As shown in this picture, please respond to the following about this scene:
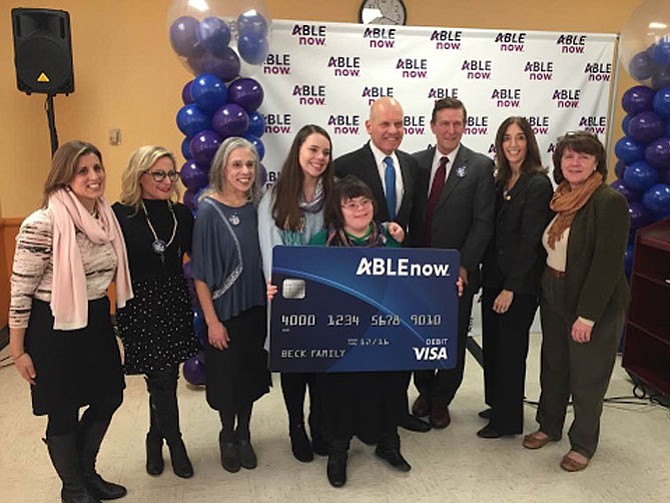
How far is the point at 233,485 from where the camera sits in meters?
2.41

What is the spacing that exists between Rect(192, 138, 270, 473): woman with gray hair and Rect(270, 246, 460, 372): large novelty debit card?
0.57 ft

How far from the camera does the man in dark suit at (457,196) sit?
2.59 meters

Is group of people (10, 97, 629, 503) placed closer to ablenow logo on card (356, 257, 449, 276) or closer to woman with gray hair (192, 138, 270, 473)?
woman with gray hair (192, 138, 270, 473)

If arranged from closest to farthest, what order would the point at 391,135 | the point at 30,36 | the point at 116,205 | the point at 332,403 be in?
the point at 116,205 < the point at 332,403 < the point at 391,135 < the point at 30,36

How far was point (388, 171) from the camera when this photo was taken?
2.61 m

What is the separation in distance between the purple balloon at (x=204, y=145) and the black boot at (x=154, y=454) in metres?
1.39

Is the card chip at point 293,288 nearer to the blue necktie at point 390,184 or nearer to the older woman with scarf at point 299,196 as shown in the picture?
the older woman with scarf at point 299,196

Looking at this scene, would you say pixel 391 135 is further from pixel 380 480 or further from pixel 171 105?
pixel 171 105

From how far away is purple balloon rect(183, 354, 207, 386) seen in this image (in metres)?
3.28

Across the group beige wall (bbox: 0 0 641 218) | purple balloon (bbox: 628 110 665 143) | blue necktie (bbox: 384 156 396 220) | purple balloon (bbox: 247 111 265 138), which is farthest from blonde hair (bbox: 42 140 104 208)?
purple balloon (bbox: 628 110 665 143)

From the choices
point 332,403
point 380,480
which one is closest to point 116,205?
point 332,403

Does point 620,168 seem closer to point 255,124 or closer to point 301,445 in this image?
point 255,124

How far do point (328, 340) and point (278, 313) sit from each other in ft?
0.74

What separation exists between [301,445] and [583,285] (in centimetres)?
139
